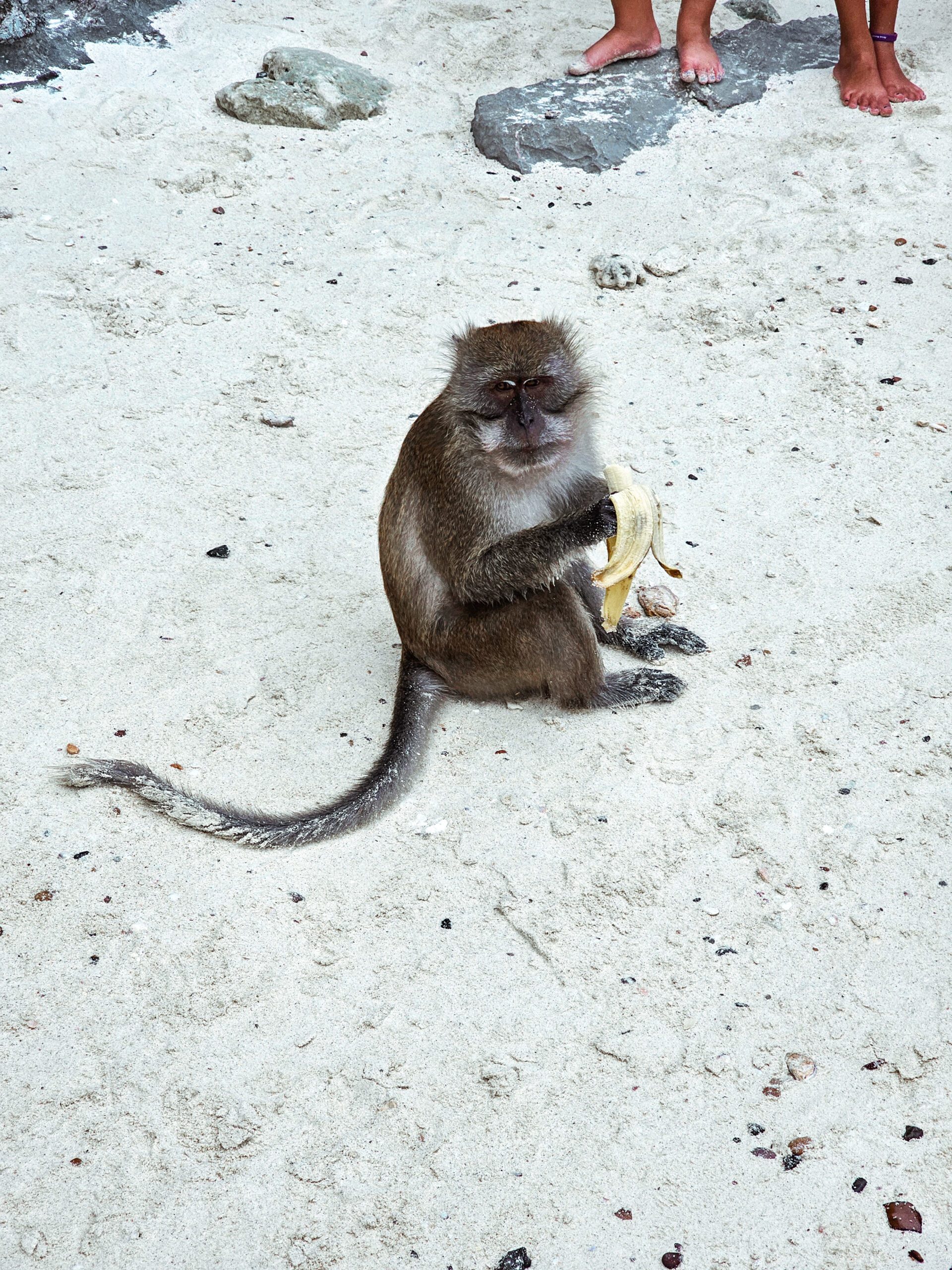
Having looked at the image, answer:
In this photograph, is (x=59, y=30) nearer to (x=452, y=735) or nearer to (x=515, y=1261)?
(x=452, y=735)

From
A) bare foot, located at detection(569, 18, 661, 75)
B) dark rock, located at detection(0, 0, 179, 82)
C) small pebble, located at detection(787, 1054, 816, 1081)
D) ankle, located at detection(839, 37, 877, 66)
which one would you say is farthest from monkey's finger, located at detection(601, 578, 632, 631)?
dark rock, located at detection(0, 0, 179, 82)

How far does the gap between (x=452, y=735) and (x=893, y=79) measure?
571 cm

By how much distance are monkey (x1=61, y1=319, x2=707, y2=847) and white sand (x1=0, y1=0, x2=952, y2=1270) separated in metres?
0.10

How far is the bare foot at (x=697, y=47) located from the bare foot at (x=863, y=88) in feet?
2.56

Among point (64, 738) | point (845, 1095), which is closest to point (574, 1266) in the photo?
point (845, 1095)

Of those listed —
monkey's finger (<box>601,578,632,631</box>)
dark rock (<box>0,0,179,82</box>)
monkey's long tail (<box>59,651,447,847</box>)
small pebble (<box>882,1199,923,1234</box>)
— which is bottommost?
small pebble (<box>882,1199,923,1234</box>)

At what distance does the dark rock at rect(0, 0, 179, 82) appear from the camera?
276 inches

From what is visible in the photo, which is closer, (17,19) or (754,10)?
(17,19)

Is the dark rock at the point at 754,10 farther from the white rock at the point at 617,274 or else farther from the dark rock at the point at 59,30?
the dark rock at the point at 59,30

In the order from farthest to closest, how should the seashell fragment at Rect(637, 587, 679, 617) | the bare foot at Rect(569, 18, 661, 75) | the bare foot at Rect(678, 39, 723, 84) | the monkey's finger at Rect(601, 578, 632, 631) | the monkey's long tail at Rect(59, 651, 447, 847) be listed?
the bare foot at Rect(569, 18, 661, 75) < the bare foot at Rect(678, 39, 723, 84) < the seashell fragment at Rect(637, 587, 679, 617) < the monkey's finger at Rect(601, 578, 632, 631) < the monkey's long tail at Rect(59, 651, 447, 847)

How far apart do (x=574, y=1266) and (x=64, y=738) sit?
2289mm

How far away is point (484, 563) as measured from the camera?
3.54 m

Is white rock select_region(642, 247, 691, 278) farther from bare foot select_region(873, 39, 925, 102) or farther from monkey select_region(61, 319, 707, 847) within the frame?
monkey select_region(61, 319, 707, 847)

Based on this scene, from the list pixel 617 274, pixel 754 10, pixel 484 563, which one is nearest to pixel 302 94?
pixel 617 274
